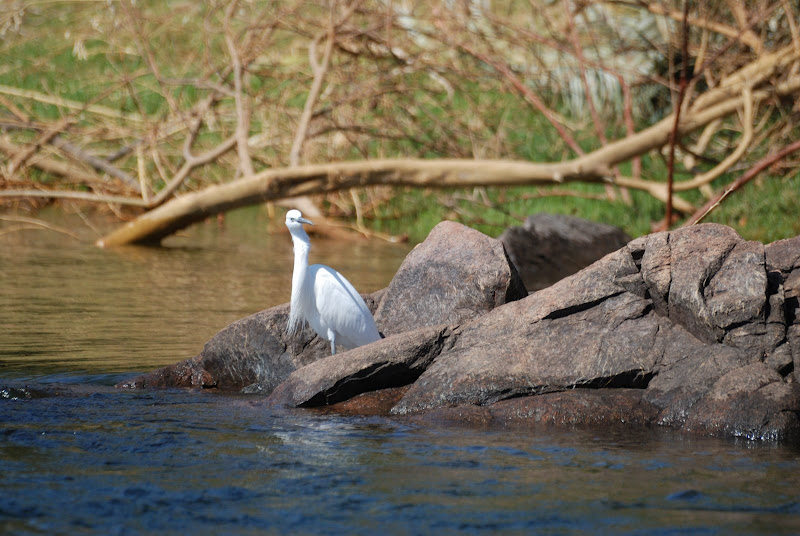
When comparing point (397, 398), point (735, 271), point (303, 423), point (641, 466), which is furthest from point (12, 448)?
A: point (735, 271)

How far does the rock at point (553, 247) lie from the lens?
12.1 metres

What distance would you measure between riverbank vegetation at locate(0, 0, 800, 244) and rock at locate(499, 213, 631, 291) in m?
0.75

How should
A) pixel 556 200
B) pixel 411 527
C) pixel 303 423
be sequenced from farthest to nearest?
pixel 556 200
pixel 303 423
pixel 411 527

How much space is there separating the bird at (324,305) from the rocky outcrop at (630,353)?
27.0 inches

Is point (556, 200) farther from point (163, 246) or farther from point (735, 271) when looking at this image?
Answer: point (735, 271)

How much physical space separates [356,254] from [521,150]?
14.1 ft

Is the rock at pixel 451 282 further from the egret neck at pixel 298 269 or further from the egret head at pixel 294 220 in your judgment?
the egret head at pixel 294 220

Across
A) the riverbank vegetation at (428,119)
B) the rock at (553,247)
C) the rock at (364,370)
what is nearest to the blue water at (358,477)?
the rock at (364,370)

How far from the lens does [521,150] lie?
1716 centimetres

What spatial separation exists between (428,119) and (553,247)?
492 centimetres

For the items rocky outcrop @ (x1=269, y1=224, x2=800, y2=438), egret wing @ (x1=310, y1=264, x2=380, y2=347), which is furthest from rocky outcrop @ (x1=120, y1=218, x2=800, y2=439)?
egret wing @ (x1=310, y1=264, x2=380, y2=347)

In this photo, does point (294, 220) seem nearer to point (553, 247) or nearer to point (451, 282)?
point (451, 282)

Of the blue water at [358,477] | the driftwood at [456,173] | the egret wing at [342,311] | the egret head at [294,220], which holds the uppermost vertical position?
the driftwood at [456,173]

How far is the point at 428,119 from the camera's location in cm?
1641
